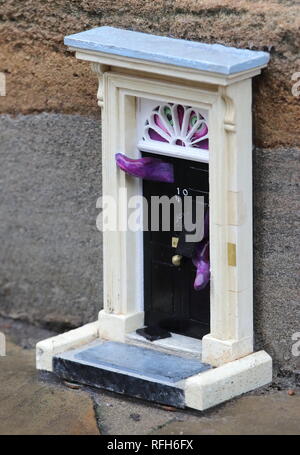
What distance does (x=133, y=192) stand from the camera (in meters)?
9.57

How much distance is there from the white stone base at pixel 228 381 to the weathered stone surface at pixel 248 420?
9 centimetres

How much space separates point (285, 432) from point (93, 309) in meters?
2.31

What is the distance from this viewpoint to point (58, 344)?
31.5 feet

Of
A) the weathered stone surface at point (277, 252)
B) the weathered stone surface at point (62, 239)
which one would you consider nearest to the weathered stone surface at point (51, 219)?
the weathered stone surface at point (62, 239)

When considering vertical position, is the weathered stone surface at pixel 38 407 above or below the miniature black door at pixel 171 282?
below

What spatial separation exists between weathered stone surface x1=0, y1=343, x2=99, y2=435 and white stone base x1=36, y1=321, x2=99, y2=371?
0.17 m

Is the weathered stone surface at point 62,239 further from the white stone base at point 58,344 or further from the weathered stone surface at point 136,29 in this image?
the white stone base at point 58,344

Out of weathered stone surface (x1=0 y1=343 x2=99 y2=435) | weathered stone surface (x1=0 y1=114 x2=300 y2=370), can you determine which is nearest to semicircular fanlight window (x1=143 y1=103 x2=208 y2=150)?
weathered stone surface (x1=0 y1=114 x2=300 y2=370)

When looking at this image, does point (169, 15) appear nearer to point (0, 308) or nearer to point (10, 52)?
point (10, 52)

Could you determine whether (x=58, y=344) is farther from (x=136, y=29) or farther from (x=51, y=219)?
(x=136, y=29)

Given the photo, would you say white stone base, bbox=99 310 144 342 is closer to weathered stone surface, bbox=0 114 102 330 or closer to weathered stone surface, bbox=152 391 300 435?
weathered stone surface, bbox=0 114 102 330

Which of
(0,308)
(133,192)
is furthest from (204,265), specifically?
(0,308)

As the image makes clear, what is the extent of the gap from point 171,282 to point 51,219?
132 centimetres

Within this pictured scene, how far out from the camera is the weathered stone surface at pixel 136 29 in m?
8.80
